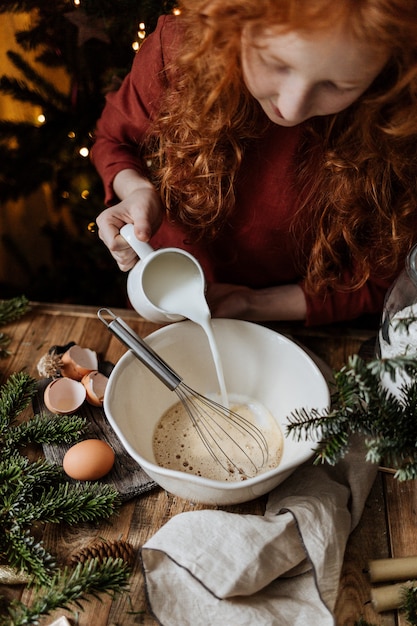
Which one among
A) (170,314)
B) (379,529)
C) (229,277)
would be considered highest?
(170,314)

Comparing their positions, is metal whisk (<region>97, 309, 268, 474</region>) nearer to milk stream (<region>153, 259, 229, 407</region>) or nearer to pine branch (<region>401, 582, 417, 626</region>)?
milk stream (<region>153, 259, 229, 407</region>)

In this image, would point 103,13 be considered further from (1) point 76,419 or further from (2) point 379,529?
(2) point 379,529

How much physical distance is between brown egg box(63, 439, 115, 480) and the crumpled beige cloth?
128mm

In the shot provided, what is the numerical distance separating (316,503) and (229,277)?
1.63ft

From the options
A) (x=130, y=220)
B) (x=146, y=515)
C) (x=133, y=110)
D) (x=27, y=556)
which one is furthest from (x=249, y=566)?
(x=133, y=110)

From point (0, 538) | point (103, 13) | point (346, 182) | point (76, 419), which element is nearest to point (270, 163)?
point (346, 182)

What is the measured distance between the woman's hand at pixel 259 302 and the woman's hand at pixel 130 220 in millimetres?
189

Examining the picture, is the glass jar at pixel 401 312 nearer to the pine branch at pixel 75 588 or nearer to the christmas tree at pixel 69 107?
the pine branch at pixel 75 588

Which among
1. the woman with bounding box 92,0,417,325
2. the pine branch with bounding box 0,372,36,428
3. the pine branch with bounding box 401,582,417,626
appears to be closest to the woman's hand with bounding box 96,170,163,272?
the woman with bounding box 92,0,417,325

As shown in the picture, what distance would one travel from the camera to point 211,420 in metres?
0.97

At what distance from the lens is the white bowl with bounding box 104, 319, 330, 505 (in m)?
0.84

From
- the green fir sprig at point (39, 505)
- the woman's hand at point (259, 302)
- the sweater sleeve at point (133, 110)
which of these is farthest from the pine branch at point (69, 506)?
the sweater sleeve at point (133, 110)

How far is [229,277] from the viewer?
1215 mm

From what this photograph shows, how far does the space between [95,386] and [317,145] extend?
491 millimetres
